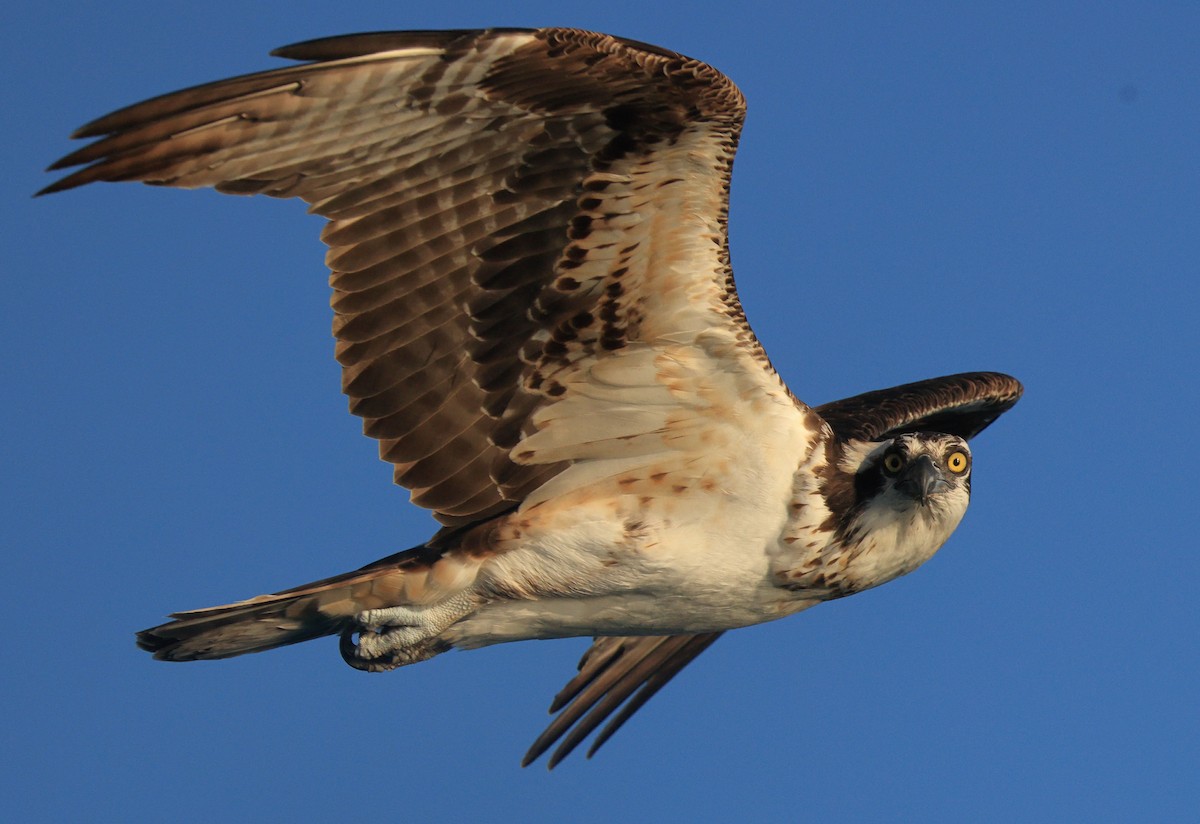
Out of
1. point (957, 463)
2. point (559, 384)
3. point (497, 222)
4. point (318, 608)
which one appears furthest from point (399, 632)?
point (957, 463)

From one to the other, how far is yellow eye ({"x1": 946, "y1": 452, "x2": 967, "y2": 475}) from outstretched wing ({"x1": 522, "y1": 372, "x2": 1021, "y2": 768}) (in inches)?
60.3

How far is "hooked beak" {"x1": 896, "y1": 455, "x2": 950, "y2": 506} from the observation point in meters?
9.21

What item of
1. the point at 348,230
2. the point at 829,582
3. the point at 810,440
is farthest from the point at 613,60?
the point at 829,582

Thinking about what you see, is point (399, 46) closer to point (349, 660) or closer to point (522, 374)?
point (522, 374)

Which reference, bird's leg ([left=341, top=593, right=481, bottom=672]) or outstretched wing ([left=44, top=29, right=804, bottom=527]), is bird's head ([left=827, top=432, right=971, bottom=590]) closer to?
outstretched wing ([left=44, top=29, right=804, bottom=527])

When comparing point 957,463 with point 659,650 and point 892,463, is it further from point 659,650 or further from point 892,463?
point 659,650

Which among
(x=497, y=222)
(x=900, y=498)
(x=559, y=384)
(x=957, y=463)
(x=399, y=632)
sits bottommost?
(x=399, y=632)

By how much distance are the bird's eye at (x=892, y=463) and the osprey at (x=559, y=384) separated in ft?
0.04

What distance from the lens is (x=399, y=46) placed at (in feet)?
25.7

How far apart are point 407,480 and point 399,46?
271 centimetres

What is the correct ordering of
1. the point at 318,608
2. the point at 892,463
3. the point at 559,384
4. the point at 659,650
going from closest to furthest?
1. the point at 892,463
2. the point at 559,384
3. the point at 318,608
4. the point at 659,650

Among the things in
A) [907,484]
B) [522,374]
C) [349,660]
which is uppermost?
[522,374]

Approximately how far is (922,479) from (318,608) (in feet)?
11.4

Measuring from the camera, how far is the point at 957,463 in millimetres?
9383
